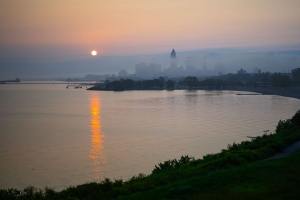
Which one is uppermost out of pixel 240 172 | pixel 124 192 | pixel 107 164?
pixel 240 172

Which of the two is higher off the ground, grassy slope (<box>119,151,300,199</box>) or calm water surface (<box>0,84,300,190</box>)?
grassy slope (<box>119,151,300,199</box>)

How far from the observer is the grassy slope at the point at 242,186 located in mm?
2715

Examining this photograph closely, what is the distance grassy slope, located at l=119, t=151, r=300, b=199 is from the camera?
271 centimetres

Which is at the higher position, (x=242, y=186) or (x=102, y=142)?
(x=242, y=186)

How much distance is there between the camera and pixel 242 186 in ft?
9.71

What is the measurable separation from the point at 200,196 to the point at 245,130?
11.4m

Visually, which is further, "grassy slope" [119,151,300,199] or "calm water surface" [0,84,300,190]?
"calm water surface" [0,84,300,190]

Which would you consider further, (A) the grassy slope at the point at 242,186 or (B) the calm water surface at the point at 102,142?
(B) the calm water surface at the point at 102,142

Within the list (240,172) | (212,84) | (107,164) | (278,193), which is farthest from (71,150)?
(212,84)

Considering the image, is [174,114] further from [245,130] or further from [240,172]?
[240,172]

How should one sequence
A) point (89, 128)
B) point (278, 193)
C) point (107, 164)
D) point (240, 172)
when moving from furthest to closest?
1. point (89, 128)
2. point (107, 164)
3. point (240, 172)
4. point (278, 193)

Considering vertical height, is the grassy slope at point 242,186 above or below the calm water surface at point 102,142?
above

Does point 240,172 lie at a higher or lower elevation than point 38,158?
higher

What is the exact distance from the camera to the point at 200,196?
9.04 ft
